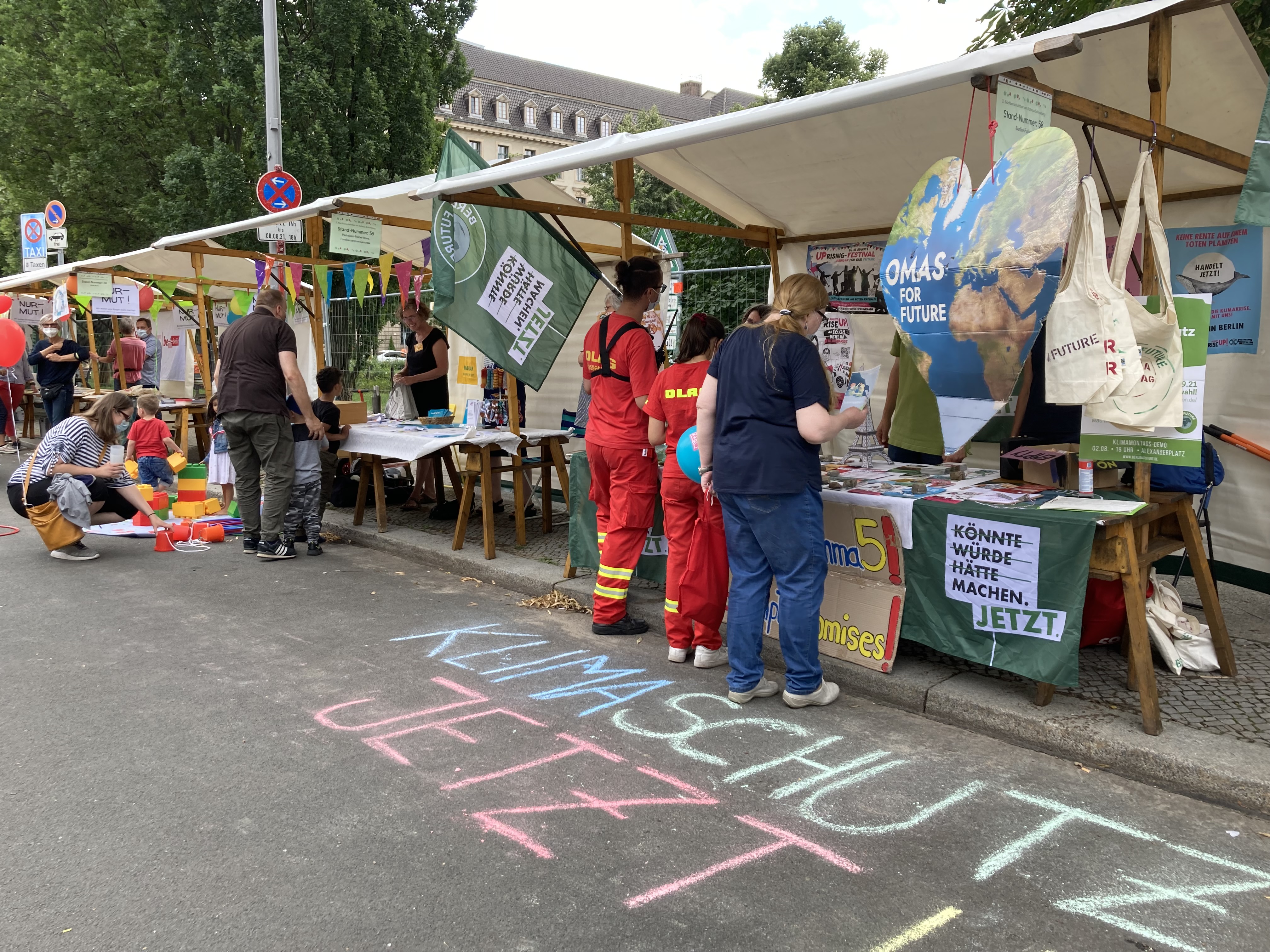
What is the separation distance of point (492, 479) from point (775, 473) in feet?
12.5

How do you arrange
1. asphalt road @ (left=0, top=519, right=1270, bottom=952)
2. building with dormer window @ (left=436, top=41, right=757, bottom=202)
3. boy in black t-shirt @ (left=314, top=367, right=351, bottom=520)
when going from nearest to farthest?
asphalt road @ (left=0, top=519, right=1270, bottom=952), boy in black t-shirt @ (left=314, top=367, right=351, bottom=520), building with dormer window @ (left=436, top=41, right=757, bottom=202)

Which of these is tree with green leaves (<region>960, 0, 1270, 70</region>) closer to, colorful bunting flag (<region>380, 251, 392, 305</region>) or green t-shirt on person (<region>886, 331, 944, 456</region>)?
green t-shirt on person (<region>886, 331, 944, 456</region>)

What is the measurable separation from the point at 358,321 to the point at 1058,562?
1085 cm

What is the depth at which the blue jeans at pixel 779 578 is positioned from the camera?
384cm

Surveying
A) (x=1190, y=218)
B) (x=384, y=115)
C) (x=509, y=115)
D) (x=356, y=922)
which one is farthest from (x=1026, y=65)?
(x=509, y=115)

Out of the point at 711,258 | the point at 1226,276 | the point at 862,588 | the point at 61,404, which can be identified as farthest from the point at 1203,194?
the point at 61,404

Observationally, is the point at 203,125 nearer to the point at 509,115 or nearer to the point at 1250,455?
the point at 1250,455

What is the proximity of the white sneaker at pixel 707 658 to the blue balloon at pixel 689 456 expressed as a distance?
840 millimetres

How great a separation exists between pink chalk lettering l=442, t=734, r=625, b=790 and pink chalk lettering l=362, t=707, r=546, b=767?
229 millimetres

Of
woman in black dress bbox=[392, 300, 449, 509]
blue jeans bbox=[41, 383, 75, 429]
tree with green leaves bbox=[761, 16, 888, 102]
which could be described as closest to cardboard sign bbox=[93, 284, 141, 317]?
blue jeans bbox=[41, 383, 75, 429]

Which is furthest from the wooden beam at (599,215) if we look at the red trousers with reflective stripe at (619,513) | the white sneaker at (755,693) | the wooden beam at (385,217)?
the white sneaker at (755,693)

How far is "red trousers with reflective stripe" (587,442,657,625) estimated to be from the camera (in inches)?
198

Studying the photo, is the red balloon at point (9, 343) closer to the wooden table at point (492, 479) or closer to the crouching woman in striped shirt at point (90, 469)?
the crouching woman in striped shirt at point (90, 469)

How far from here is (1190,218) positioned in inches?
210
